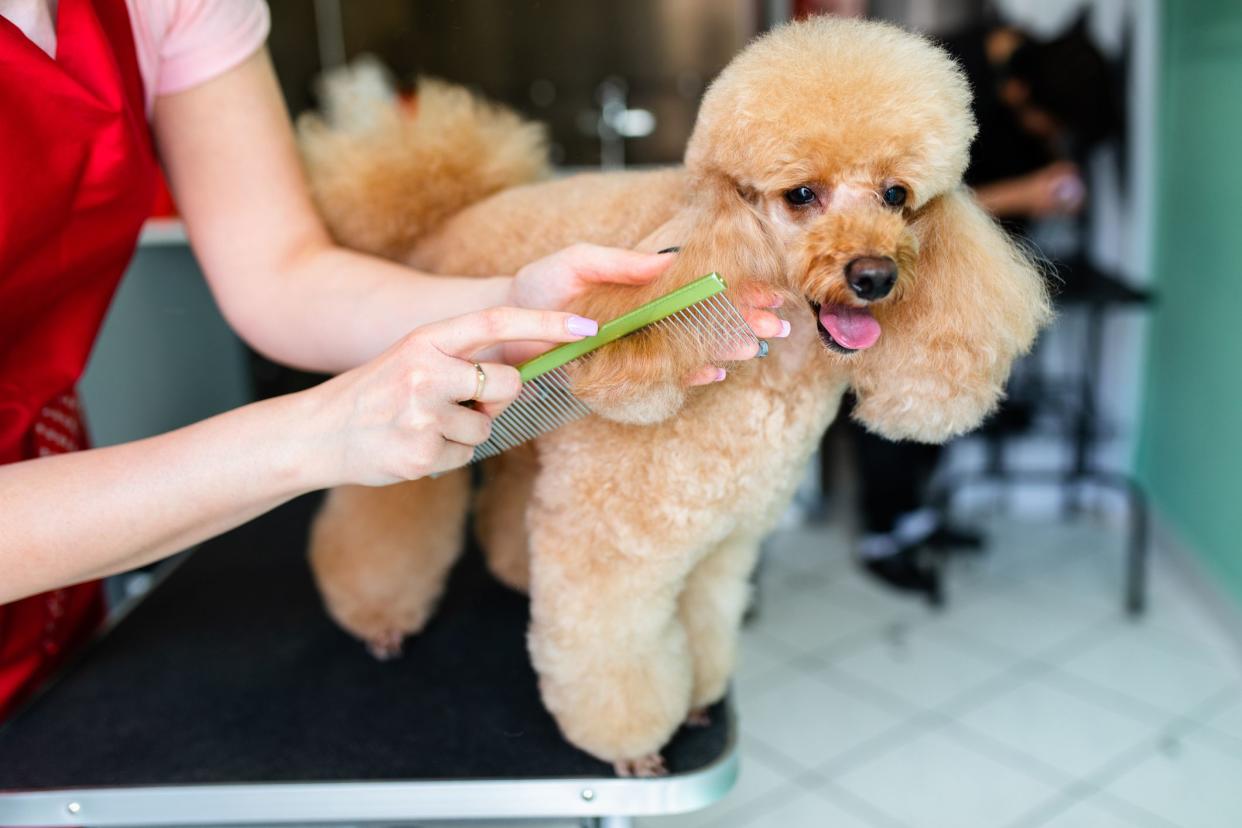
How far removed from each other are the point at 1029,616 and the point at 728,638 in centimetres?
172

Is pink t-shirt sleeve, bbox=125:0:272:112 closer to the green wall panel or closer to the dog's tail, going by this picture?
the dog's tail

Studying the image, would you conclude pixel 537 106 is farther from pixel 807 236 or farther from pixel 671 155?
pixel 807 236

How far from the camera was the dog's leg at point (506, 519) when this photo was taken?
114 centimetres

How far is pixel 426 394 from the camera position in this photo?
0.67m

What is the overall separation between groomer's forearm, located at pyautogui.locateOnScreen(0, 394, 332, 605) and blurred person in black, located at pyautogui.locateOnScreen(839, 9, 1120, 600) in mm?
1800

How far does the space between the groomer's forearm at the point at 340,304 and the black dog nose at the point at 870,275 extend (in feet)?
0.93

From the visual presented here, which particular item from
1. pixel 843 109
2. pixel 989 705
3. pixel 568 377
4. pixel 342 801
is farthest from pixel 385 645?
pixel 989 705

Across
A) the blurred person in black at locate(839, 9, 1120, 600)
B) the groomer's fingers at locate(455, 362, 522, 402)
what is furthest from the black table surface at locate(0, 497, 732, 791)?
the blurred person in black at locate(839, 9, 1120, 600)

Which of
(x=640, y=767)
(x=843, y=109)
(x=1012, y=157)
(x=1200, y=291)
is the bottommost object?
(x=1200, y=291)

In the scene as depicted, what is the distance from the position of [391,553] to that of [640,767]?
376 mm

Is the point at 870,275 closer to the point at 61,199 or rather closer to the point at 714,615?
the point at 714,615

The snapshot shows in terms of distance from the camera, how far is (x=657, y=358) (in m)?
0.71

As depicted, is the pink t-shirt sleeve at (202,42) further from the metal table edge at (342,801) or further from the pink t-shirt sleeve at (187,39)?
the metal table edge at (342,801)

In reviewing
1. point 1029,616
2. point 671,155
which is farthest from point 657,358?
point 671,155
